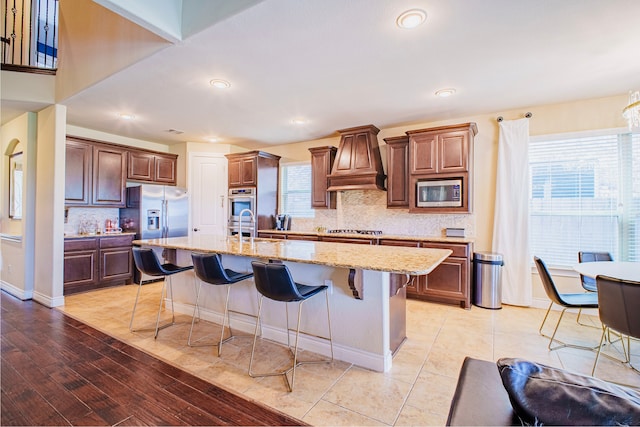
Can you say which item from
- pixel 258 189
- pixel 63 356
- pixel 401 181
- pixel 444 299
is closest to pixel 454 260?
pixel 444 299

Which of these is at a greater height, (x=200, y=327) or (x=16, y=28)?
(x=16, y=28)

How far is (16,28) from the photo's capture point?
4.32 metres

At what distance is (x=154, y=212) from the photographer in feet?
16.7

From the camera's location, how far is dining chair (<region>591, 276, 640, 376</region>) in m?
1.81

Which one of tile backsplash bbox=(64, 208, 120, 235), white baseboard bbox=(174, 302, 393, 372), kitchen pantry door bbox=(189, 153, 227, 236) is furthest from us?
kitchen pantry door bbox=(189, 153, 227, 236)

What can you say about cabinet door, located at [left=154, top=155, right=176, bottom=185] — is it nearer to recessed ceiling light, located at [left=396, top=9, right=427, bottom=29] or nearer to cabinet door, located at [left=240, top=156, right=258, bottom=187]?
cabinet door, located at [left=240, top=156, right=258, bottom=187]

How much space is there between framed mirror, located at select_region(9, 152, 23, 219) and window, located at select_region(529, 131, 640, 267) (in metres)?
7.54

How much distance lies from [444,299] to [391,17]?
3427mm

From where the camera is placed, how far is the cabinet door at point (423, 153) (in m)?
4.05

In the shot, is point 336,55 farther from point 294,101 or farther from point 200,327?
point 200,327

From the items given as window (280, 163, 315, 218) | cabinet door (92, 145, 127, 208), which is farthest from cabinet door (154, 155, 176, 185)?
window (280, 163, 315, 218)

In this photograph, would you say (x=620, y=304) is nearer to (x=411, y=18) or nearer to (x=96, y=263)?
(x=411, y=18)

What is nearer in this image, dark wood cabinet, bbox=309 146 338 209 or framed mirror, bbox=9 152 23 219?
framed mirror, bbox=9 152 23 219

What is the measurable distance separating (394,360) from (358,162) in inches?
119
